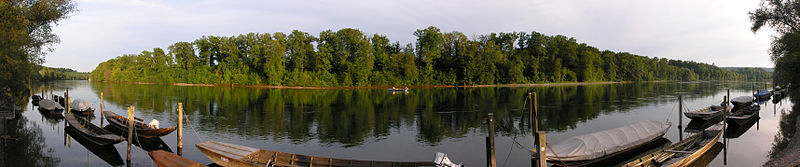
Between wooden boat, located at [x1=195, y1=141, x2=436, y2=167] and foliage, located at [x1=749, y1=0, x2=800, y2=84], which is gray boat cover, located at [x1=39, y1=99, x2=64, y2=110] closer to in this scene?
wooden boat, located at [x1=195, y1=141, x2=436, y2=167]

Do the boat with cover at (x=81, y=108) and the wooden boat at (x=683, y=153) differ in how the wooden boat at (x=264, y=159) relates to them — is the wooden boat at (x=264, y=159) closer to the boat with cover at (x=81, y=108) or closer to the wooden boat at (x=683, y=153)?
the wooden boat at (x=683, y=153)

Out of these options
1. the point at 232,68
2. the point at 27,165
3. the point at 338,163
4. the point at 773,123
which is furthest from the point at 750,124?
the point at 232,68

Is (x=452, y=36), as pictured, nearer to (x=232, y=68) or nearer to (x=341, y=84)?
(x=341, y=84)

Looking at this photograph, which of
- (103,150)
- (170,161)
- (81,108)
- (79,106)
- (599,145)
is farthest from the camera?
(79,106)

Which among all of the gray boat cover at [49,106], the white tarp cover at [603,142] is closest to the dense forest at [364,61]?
the gray boat cover at [49,106]

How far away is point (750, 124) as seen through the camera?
2992 cm

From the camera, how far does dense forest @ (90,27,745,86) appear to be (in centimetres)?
9544

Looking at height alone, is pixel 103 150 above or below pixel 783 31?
below

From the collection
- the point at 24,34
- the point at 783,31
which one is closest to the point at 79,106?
the point at 24,34

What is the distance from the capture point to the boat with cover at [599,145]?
15031 mm

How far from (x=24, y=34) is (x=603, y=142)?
1493 inches

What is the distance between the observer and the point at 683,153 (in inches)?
664

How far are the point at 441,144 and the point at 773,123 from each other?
96.2ft

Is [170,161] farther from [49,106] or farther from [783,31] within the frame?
[783,31]
